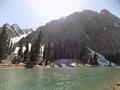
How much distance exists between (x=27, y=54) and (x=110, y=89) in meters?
118

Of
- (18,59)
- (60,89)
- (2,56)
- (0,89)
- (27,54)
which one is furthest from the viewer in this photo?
(27,54)

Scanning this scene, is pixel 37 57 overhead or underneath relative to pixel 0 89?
overhead

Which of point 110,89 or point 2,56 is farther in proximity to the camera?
point 2,56

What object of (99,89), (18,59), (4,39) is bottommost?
(99,89)

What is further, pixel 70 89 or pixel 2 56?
pixel 2 56

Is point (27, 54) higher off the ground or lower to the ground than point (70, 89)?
higher

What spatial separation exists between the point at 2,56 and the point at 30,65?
15.6 metres

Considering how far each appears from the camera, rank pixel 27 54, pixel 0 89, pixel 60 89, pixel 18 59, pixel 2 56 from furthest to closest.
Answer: pixel 27 54 < pixel 18 59 < pixel 2 56 < pixel 60 89 < pixel 0 89

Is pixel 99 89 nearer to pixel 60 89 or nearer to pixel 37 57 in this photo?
pixel 60 89

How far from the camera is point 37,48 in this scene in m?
152

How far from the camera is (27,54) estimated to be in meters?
162

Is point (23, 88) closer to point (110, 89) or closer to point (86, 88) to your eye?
point (86, 88)

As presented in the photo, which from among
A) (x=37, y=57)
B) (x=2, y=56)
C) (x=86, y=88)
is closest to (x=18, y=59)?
(x=37, y=57)

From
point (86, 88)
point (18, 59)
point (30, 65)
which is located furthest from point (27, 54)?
point (86, 88)
